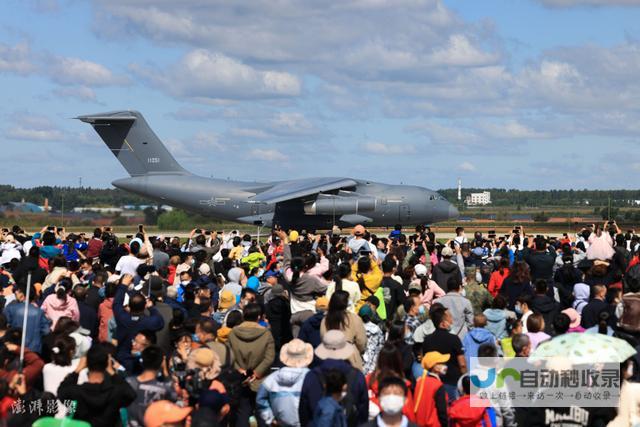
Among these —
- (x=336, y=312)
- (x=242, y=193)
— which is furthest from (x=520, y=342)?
(x=242, y=193)

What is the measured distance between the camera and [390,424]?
22.3 feet

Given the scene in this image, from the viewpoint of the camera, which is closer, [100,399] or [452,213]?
[100,399]

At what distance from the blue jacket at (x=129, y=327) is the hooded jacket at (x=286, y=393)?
2.40 metres

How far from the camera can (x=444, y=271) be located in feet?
48.1

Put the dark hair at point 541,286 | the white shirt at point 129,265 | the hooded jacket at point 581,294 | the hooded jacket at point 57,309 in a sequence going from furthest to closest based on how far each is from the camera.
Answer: the white shirt at point 129,265 < the hooded jacket at point 581,294 < the dark hair at point 541,286 < the hooded jacket at point 57,309

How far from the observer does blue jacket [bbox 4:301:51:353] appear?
1059 cm

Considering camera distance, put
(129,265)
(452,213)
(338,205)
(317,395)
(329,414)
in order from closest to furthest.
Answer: (329,414) < (317,395) < (129,265) < (338,205) < (452,213)

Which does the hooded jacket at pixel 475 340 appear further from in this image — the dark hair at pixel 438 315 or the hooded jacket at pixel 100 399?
the hooded jacket at pixel 100 399

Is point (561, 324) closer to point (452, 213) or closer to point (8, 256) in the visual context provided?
point (8, 256)

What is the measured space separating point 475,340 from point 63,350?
431 cm

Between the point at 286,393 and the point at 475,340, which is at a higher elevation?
the point at 475,340

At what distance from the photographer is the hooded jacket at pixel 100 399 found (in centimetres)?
770

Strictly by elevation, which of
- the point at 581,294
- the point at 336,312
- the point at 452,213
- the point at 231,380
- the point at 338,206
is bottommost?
the point at 231,380

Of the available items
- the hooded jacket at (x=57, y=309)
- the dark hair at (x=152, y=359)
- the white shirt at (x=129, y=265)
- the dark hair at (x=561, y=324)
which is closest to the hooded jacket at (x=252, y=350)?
the dark hair at (x=152, y=359)
